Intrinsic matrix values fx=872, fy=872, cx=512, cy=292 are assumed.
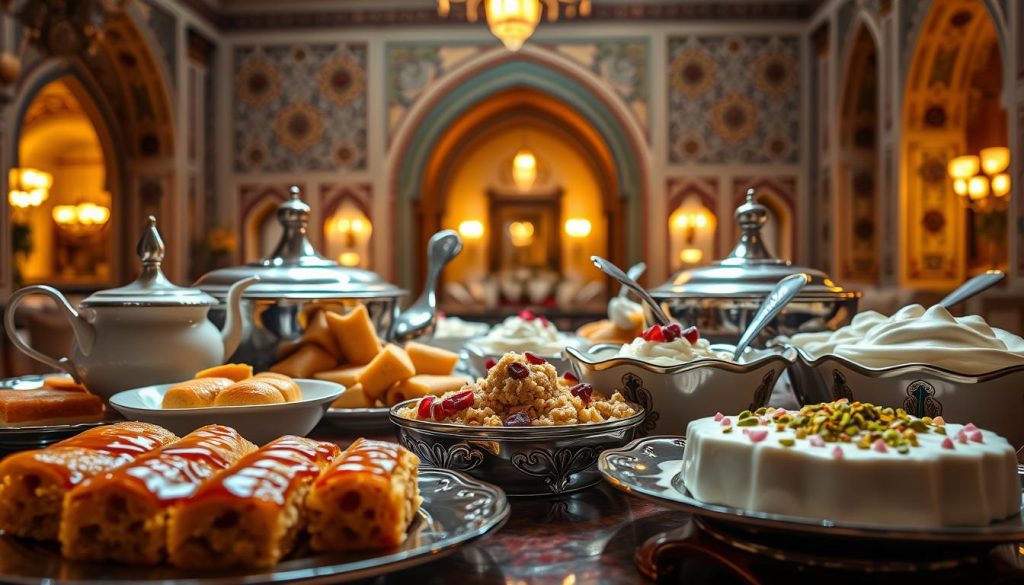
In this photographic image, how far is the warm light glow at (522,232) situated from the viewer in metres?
15.2

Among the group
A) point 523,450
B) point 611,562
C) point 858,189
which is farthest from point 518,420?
point 858,189

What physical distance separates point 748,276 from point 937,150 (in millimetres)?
7619

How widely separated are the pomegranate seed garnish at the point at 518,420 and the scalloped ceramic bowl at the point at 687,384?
27cm

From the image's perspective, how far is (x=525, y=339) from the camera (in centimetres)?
212

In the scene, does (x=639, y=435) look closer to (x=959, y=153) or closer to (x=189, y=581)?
(x=189, y=581)

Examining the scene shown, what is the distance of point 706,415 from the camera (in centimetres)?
140

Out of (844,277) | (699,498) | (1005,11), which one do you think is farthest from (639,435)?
(844,277)

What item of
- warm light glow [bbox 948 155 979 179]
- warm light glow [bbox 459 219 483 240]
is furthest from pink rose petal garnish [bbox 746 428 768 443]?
warm light glow [bbox 459 219 483 240]

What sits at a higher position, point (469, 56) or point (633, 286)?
point (469, 56)

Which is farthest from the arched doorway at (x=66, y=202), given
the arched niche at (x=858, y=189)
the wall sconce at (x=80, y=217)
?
the arched niche at (x=858, y=189)

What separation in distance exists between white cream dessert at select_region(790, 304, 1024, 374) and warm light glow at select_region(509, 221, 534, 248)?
1381 centimetres

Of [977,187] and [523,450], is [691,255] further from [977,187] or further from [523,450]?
[523,450]

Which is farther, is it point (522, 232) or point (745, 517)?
point (522, 232)

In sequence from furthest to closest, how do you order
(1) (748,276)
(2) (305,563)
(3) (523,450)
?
(1) (748,276) < (3) (523,450) < (2) (305,563)
